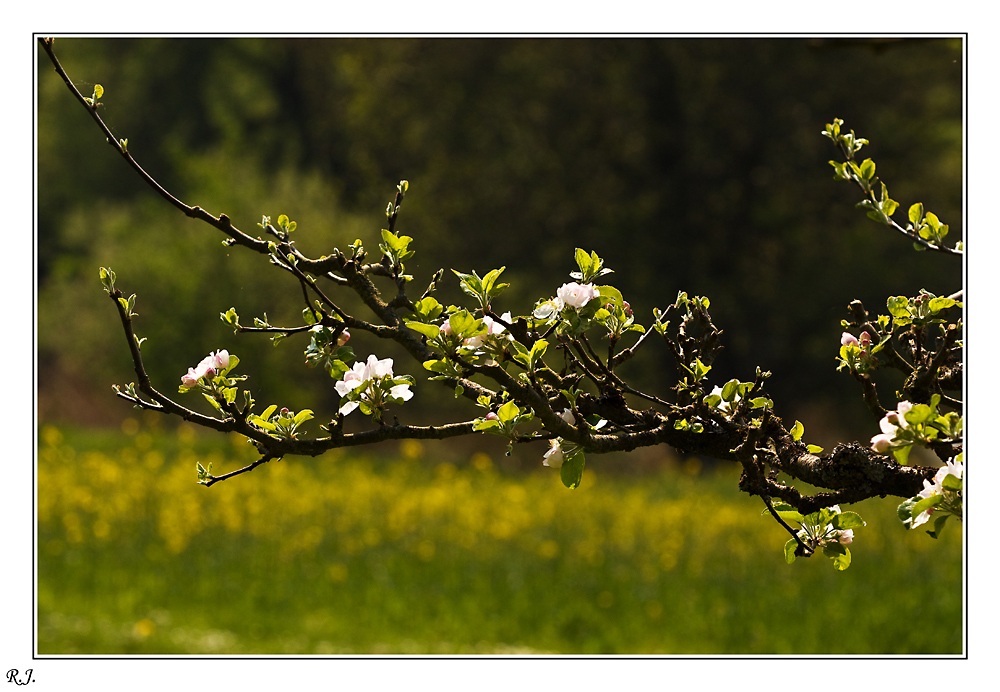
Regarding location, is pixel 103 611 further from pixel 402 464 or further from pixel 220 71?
pixel 220 71

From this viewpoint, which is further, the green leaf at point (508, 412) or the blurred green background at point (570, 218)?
the blurred green background at point (570, 218)

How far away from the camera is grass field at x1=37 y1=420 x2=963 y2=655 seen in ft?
19.6

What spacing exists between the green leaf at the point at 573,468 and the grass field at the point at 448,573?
392 cm

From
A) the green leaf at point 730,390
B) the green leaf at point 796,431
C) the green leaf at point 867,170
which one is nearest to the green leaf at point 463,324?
the green leaf at point 730,390

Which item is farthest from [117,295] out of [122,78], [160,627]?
[122,78]

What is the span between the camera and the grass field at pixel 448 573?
5.98 m

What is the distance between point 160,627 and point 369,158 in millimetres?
9733

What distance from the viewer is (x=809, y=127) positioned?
40.9ft

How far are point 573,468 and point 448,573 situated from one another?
5813 mm

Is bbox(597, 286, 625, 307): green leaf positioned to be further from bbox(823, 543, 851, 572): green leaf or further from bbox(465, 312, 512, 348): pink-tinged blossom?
bbox(823, 543, 851, 572): green leaf

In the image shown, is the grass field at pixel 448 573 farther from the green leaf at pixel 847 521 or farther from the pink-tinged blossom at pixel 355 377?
the pink-tinged blossom at pixel 355 377

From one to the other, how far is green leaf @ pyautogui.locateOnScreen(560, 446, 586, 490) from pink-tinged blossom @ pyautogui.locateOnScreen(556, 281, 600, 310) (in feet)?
0.89

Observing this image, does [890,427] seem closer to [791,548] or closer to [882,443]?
[882,443]

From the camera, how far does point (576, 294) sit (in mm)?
1406
